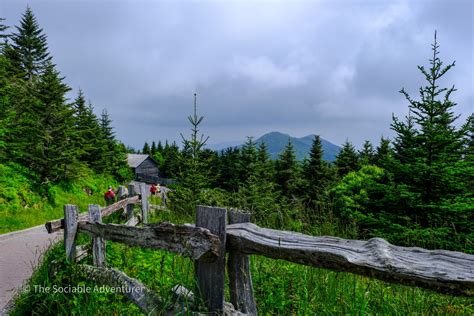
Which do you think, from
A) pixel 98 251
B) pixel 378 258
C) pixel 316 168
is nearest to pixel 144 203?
pixel 98 251

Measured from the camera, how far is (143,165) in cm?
6303

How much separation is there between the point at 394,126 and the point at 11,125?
22.5m

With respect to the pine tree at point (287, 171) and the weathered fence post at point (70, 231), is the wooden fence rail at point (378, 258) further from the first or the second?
the pine tree at point (287, 171)

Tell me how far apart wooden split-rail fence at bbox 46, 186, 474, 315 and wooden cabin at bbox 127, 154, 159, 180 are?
5853cm

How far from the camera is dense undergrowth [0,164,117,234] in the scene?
15.8m

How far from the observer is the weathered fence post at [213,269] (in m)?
2.67

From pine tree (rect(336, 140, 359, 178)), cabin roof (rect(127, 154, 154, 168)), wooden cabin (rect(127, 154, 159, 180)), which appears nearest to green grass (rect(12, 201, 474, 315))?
pine tree (rect(336, 140, 359, 178))

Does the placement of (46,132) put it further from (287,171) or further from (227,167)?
(227,167)

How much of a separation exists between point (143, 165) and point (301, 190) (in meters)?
40.5

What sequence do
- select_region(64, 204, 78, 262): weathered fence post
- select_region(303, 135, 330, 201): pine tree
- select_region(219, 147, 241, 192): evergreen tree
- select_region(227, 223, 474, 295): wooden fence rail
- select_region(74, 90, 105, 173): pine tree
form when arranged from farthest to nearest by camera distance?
select_region(219, 147, 241, 192): evergreen tree
select_region(74, 90, 105, 173): pine tree
select_region(303, 135, 330, 201): pine tree
select_region(64, 204, 78, 262): weathered fence post
select_region(227, 223, 474, 295): wooden fence rail

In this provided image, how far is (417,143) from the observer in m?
9.57

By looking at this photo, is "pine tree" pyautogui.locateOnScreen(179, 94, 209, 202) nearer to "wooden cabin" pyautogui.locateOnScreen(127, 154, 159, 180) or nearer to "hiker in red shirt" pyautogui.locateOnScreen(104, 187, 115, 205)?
"hiker in red shirt" pyautogui.locateOnScreen(104, 187, 115, 205)

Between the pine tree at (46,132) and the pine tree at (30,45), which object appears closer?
the pine tree at (46,132)

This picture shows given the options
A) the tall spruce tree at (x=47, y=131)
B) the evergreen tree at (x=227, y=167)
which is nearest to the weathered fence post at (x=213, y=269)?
the tall spruce tree at (x=47, y=131)
